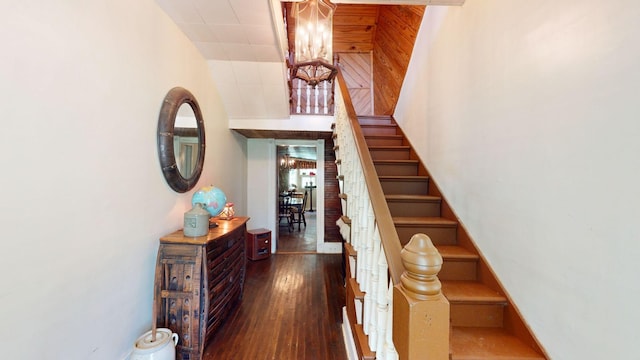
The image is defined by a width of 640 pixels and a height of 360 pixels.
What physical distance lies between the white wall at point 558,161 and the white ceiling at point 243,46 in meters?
0.88

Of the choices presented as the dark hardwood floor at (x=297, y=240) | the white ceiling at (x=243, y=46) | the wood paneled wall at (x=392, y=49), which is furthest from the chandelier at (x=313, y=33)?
the dark hardwood floor at (x=297, y=240)

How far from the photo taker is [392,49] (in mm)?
3740

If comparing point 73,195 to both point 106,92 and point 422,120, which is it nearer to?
point 106,92

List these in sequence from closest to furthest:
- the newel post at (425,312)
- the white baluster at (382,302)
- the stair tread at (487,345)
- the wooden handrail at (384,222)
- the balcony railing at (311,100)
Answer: the newel post at (425,312) < the wooden handrail at (384,222) < the white baluster at (382,302) < the stair tread at (487,345) < the balcony railing at (311,100)

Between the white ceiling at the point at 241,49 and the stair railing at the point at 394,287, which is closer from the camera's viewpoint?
the stair railing at the point at 394,287

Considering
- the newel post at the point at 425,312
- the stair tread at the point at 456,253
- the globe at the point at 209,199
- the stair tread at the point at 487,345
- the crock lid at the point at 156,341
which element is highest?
the globe at the point at 209,199

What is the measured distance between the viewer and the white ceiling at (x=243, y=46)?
73.2 inches

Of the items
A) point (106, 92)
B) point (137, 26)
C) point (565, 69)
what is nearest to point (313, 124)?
point (137, 26)

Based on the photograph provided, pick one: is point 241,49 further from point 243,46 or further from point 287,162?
point 287,162

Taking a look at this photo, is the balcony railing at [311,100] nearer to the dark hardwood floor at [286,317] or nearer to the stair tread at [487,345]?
the dark hardwood floor at [286,317]

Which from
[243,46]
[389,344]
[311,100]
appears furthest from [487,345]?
[311,100]

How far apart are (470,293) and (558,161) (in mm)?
877

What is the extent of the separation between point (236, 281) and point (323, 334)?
102cm

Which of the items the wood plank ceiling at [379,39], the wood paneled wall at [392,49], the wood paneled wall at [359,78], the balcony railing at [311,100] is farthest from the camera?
the wood paneled wall at [359,78]
